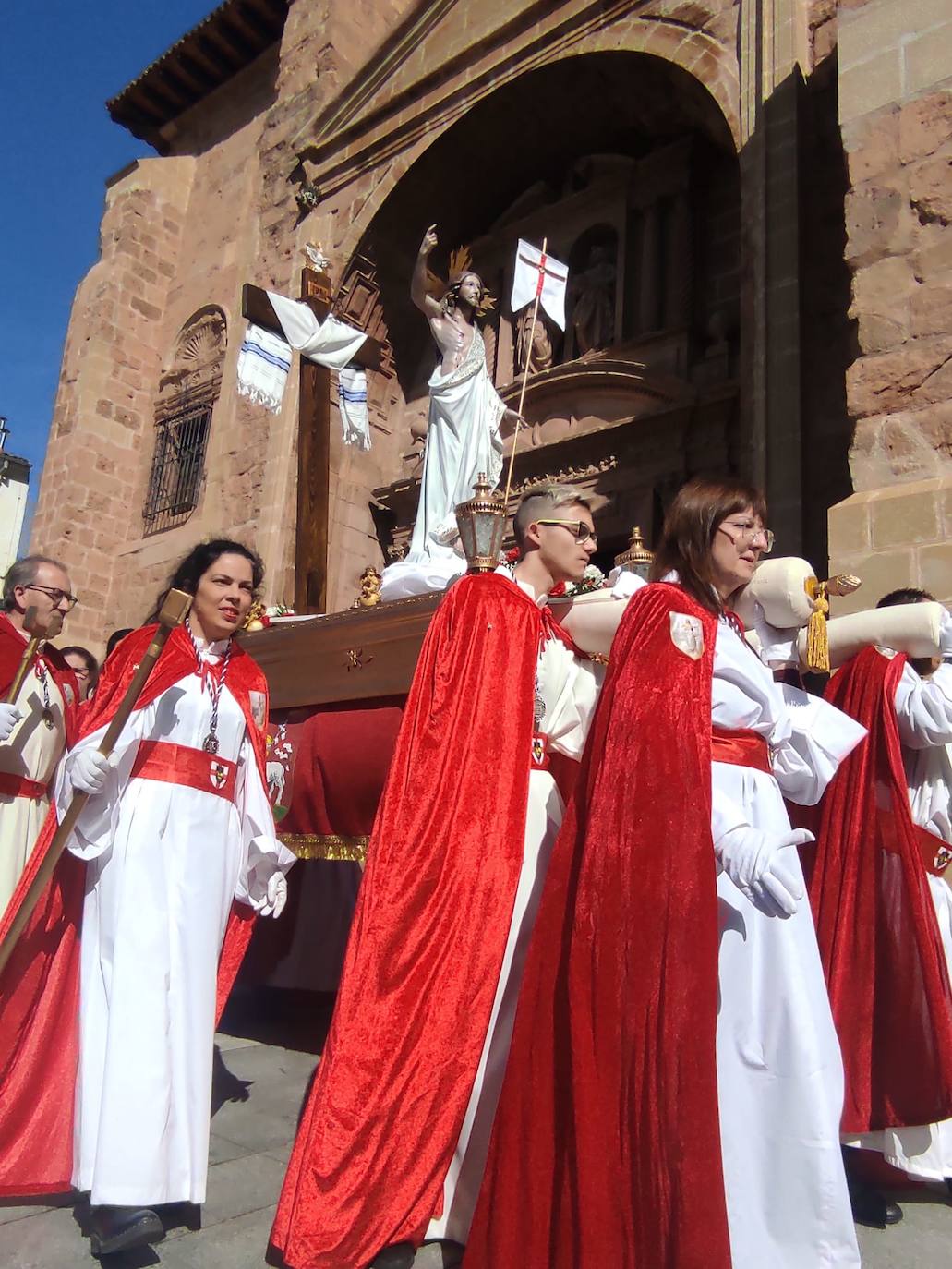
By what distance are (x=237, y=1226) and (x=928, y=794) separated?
7.80 ft

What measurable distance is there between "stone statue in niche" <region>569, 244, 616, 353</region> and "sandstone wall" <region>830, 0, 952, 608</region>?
16.2 ft

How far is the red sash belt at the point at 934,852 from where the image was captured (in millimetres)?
3066

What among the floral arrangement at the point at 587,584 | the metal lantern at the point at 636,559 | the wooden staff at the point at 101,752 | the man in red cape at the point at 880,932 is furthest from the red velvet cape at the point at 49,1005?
the floral arrangement at the point at 587,584

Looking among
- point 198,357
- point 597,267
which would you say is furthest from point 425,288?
point 198,357

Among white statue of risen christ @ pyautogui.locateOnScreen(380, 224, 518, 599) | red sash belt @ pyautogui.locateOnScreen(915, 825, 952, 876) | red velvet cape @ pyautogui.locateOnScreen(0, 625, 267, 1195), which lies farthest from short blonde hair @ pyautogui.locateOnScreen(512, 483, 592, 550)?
white statue of risen christ @ pyautogui.locateOnScreen(380, 224, 518, 599)

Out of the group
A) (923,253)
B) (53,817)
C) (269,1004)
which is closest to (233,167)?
(923,253)

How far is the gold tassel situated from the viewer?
8.75 feet

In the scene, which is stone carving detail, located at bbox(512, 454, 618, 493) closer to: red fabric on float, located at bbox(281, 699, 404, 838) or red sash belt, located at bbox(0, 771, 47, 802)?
red fabric on float, located at bbox(281, 699, 404, 838)

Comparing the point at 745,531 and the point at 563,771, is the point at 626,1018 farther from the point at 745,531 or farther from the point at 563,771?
the point at 745,531

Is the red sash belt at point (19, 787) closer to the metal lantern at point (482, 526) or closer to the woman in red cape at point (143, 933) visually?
the woman in red cape at point (143, 933)

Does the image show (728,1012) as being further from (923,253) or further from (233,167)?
(233,167)

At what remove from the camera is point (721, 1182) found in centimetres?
179

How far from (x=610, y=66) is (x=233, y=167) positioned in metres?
6.71

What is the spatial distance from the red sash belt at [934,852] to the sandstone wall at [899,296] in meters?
1.66
